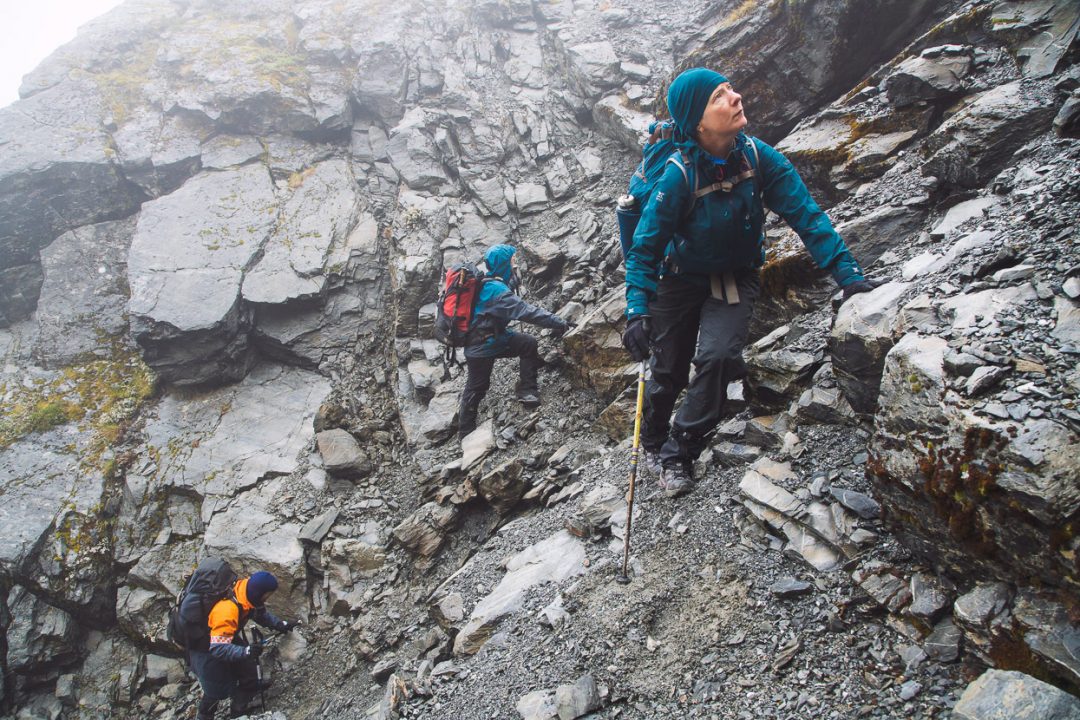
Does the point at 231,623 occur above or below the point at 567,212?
below

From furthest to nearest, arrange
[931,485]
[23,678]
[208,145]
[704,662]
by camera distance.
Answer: [208,145]
[23,678]
[704,662]
[931,485]

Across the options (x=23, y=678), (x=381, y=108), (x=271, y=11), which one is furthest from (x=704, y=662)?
(x=271, y=11)

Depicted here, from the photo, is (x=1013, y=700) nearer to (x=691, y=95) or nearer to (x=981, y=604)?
(x=981, y=604)

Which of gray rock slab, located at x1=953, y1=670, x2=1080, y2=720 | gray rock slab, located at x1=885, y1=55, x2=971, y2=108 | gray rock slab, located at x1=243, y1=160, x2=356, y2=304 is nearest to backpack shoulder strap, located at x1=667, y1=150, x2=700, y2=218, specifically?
gray rock slab, located at x1=953, y1=670, x2=1080, y2=720

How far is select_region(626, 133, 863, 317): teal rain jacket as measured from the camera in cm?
494

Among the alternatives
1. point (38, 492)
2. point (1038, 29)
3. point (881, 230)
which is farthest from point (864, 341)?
point (38, 492)

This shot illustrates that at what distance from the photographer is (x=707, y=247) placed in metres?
5.10

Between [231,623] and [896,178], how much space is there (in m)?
11.7

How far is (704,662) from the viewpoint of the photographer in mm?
4246

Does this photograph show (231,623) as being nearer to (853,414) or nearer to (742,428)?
(742,428)

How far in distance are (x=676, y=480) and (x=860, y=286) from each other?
2.57 m

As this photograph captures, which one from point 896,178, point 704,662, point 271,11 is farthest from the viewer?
point 271,11

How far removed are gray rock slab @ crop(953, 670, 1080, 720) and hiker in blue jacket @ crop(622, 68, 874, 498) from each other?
2.90 meters

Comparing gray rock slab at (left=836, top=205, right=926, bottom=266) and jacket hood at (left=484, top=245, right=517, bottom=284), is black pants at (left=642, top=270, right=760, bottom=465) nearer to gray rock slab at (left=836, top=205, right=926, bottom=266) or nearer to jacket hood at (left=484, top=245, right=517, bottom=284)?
gray rock slab at (left=836, top=205, right=926, bottom=266)
